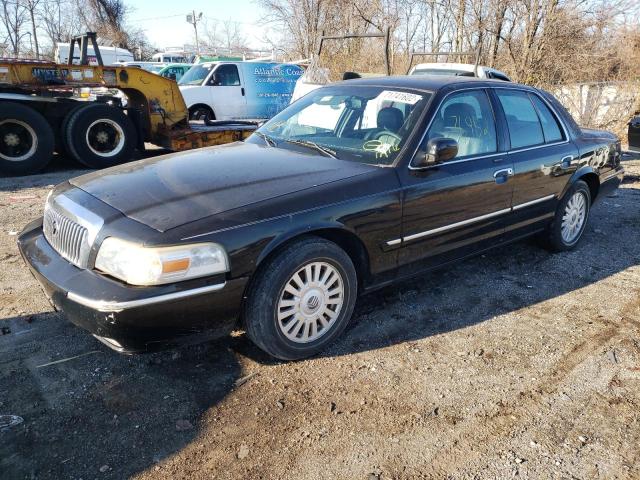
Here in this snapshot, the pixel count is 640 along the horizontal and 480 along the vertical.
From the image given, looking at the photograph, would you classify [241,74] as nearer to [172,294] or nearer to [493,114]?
[493,114]

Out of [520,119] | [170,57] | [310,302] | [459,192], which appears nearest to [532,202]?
[520,119]

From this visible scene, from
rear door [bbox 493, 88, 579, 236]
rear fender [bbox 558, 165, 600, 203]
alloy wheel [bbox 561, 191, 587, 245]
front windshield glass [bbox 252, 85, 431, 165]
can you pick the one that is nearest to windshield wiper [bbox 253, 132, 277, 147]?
front windshield glass [bbox 252, 85, 431, 165]

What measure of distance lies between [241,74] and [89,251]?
34.5 ft

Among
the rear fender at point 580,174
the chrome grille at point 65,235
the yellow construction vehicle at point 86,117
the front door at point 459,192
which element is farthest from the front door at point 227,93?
the chrome grille at point 65,235

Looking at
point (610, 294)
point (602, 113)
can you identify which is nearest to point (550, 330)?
point (610, 294)

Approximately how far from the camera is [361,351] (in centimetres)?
323

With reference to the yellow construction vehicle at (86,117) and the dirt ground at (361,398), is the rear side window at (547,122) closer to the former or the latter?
the dirt ground at (361,398)

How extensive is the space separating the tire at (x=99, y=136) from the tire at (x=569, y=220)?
7064mm

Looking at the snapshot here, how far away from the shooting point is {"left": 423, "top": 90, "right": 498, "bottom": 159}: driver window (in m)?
3.67

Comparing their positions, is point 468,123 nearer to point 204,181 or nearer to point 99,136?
point 204,181

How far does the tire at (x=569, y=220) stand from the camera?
484 centimetres

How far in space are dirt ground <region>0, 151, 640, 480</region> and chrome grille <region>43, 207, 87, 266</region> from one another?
648mm

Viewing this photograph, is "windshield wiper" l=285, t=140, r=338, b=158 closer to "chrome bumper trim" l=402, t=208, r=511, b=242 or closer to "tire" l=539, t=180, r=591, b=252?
"chrome bumper trim" l=402, t=208, r=511, b=242

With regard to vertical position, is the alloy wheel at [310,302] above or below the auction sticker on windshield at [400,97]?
below
